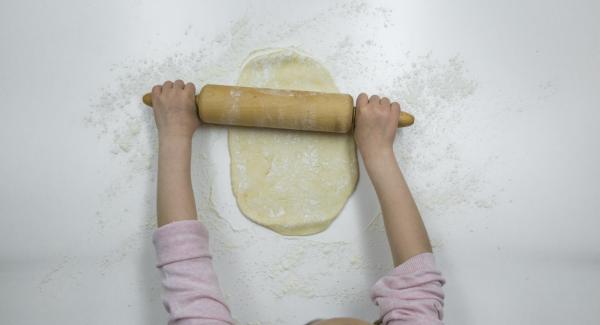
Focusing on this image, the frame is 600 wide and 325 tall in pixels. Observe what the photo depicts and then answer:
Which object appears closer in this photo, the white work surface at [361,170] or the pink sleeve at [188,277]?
the pink sleeve at [188,277]

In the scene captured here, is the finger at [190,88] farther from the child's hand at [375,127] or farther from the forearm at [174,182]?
the child's hand at [375,127]

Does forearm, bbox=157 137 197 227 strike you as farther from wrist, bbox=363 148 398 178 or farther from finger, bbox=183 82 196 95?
wrist, bbox=363 148 398 178

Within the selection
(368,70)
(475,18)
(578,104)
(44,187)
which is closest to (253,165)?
(368,70)

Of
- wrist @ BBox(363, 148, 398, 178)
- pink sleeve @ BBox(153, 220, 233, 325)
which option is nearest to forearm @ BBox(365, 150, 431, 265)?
wrist @ BBox(363, 148, 398, 178)

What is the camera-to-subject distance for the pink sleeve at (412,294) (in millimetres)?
780

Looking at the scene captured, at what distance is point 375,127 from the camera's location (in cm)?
91

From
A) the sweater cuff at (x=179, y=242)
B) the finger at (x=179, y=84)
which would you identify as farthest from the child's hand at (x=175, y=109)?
the sweater cuff at (x=179, y=242)

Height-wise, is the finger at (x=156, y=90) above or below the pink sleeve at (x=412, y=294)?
above

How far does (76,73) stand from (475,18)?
32.4 inches

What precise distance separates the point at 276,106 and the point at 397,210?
0.29 metres

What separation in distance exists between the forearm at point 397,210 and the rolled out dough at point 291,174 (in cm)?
6

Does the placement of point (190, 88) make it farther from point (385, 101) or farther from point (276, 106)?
point (385, 101)

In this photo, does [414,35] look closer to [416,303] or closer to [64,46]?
[416,303]

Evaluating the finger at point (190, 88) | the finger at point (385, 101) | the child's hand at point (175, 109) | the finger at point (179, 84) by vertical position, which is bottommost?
the finger at point (385, 101)
